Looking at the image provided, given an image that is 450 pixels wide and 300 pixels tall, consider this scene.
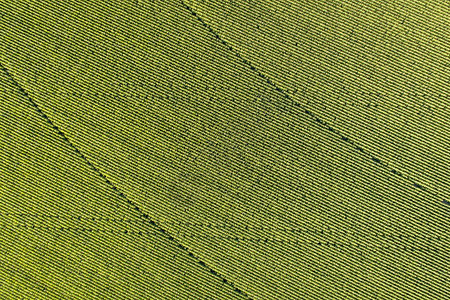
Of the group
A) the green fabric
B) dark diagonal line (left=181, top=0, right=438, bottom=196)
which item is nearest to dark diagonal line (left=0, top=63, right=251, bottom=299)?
the green fabric

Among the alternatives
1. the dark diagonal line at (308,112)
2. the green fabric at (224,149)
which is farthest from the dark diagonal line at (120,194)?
the dark diagonal line at (308,112)

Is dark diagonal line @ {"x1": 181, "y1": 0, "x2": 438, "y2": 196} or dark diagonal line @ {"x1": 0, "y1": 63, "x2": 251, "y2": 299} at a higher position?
dark diagonal line @ {"x1": 181, "y1": 0, "x2": 438, "y2": 196}

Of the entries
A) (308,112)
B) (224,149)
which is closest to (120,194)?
(224,149)

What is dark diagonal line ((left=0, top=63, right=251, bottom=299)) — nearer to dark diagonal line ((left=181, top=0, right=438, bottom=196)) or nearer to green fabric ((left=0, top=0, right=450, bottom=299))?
green fabric ((left=0, top=0, right=450, bottom=299))

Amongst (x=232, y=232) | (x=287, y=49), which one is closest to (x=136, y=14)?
(x=287, y=49)

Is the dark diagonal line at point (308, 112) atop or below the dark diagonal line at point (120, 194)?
atop

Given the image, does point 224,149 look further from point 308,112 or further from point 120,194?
point 120,194

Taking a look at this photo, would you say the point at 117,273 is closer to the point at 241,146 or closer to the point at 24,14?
the point at 241,146

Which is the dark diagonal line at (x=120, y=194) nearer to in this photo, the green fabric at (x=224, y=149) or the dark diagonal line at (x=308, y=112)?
the green fabric at (x=224, y=149)

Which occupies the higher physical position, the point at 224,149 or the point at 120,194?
the point at 224,149
